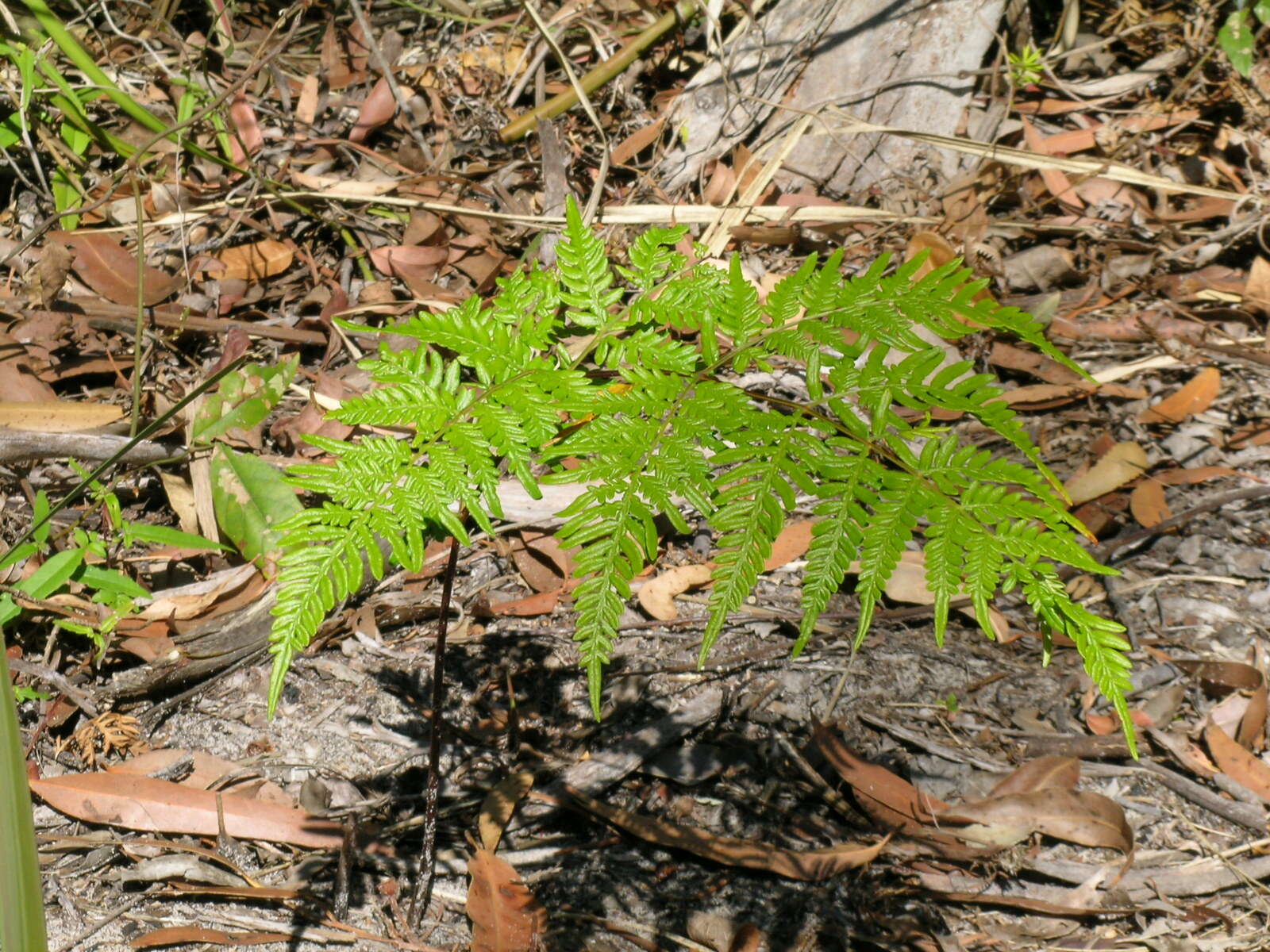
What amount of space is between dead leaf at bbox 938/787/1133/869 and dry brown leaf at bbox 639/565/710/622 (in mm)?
856

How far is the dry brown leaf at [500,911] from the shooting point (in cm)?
197

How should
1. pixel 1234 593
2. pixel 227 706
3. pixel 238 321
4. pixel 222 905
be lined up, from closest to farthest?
pixel 222 905, pixel 227 706, pixel 1234 593, pixel 238 321

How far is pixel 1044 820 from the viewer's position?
2.30 metres

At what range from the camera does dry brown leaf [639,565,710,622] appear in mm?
2695

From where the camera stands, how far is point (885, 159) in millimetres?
3814

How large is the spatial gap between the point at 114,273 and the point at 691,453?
2.79 metres

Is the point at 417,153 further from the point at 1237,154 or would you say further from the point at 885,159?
the point at 1237,154

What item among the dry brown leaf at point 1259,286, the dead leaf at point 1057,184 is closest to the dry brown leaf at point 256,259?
the dead leaf at point 1057,184

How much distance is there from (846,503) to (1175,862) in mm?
1535

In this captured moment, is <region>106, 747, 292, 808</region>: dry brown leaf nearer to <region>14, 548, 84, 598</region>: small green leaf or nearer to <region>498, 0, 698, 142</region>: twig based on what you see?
<region>14, 548, 84, 598</region>: small green leaf

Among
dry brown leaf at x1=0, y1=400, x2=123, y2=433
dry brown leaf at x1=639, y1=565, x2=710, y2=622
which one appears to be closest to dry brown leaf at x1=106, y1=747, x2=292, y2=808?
dry brown leaf at x1=639, y1=565, x2=710, y2=622

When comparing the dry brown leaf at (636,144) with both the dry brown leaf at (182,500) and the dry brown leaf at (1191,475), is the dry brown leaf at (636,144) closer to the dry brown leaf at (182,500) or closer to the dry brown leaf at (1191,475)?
the dry brown leaf at (182,500)

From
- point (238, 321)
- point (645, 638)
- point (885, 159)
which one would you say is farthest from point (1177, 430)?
point (238, 321)

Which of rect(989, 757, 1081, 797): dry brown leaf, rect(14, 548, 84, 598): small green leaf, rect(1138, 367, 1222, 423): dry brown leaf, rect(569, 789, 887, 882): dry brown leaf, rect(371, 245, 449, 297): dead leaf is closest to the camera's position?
rect(569, 789, 887, 882): dry brown leaf
